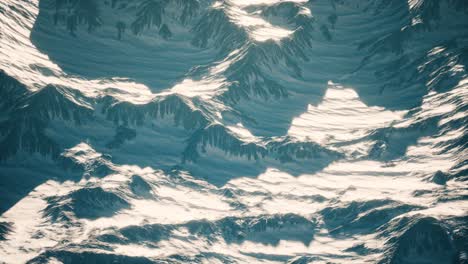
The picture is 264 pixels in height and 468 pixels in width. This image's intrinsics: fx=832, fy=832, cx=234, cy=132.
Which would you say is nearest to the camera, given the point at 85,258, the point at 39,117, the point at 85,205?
the point at 85,258

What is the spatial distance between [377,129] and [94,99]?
65.4 m

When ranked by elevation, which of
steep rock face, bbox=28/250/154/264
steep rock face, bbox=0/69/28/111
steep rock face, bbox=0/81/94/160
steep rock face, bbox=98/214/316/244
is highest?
steep rock face, bbox=0/69/28/111

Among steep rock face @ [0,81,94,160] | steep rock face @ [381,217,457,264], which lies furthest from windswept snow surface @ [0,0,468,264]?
steep rock face @ [0,81,94,160]

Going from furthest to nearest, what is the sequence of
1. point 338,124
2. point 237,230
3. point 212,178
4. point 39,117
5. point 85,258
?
1. point 338,124
2. point 39,117
3. point 212,178
4. point 237,230
5. point 85,258

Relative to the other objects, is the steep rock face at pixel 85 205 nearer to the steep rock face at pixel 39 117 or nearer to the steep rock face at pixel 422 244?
the steep rock face at pixel 39 117

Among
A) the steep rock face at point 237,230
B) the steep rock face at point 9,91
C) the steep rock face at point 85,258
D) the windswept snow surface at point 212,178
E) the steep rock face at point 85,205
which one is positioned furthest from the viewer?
the steep rock face at point 9,91

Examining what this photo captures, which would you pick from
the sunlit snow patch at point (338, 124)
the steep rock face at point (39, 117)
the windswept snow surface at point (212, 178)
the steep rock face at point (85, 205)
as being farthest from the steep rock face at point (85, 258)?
the sunlit snow patch at point (338, 124)

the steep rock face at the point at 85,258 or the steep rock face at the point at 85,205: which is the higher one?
the steep rock face at the point at 85,205

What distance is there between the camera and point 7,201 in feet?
530

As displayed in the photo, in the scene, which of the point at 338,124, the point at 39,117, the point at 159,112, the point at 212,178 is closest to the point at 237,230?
the point at 212,178

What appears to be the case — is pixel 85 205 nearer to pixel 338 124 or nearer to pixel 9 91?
pixel 9 91

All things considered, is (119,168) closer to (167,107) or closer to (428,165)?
(167,107)

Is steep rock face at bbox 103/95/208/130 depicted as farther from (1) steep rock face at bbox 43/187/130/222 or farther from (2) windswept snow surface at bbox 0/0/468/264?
(1) steep rock face at bbox 43/187/130/222

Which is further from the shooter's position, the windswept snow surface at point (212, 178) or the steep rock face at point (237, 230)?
the steep rock face at point (237, 230)
